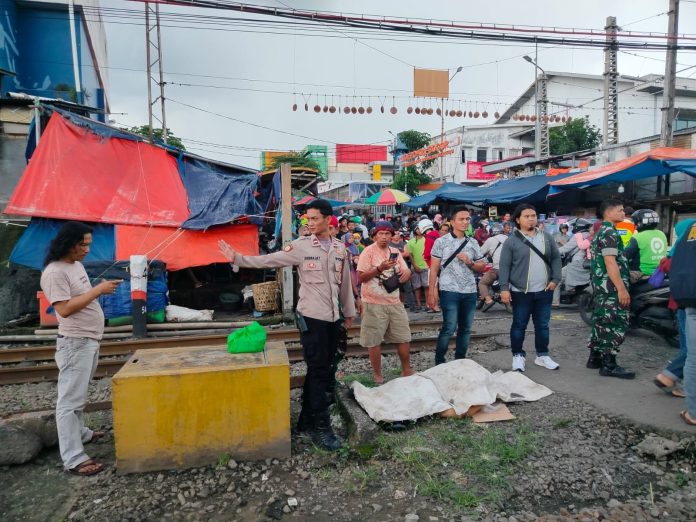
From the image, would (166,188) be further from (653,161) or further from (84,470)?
(653,161)

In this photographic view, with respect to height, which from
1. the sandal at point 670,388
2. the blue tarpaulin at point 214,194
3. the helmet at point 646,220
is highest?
the blue tarpaulin at point 214,194

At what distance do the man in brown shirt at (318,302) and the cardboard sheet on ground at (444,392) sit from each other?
19.1 inches

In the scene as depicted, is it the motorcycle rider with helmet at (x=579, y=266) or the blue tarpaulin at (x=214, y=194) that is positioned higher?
the blue tarpaulin at (x=214, y=194)

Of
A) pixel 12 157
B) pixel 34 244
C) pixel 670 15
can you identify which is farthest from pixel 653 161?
pixel 12 157

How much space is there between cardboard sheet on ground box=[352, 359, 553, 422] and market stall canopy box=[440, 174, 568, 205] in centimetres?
1136

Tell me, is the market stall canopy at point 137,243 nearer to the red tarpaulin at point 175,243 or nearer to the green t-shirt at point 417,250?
the red tarpaulin at point 175,243

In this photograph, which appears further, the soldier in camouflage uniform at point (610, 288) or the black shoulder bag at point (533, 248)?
the black shoulder bag at point (533, 248)

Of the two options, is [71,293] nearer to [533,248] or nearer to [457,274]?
[457,274]

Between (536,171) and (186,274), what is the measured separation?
52.5ft

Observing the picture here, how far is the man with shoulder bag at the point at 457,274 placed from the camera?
499cm

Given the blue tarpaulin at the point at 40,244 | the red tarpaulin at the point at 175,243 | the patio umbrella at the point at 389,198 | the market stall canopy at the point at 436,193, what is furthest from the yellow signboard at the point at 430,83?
the blue tarpaulin at the point at 40,244

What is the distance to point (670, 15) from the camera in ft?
39.0

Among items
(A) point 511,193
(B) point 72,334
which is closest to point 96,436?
(B) point 72,334

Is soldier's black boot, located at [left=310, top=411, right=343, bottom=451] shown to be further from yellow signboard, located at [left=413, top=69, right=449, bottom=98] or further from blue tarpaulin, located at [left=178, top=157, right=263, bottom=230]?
yellow signboard, located at [left=413, top=69, right=449, bottom=98]
